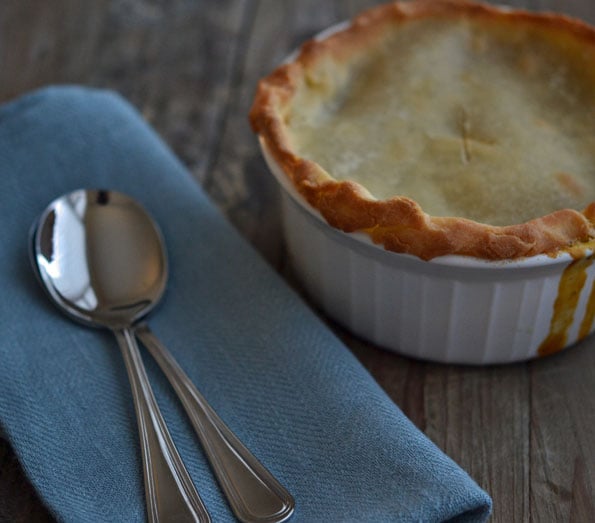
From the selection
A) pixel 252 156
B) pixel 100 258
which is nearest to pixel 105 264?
pixel 100 258

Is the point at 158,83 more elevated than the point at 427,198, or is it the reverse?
the point at 427,198

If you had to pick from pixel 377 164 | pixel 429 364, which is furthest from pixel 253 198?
pixel 429 364

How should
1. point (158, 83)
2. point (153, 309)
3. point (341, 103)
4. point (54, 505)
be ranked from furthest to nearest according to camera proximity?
point (158, 83) → point (341, 103) → point (153, 309) → point (54, 505)

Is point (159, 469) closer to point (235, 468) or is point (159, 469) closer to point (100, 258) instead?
point (235, 468)

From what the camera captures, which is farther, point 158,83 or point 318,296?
point 158,83

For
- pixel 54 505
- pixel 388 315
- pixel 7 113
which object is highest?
pixel 7 113

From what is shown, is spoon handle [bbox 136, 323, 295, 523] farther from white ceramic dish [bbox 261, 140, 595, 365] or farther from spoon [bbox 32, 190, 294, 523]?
white ceramic dish [bbox 261, 140, 595, 365]

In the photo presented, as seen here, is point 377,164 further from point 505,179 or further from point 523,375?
point 523,375

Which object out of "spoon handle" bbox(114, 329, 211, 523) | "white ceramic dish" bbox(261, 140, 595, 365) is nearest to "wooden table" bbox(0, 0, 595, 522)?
"white ceramic dish" bbox(261, 140, 595, 365)
